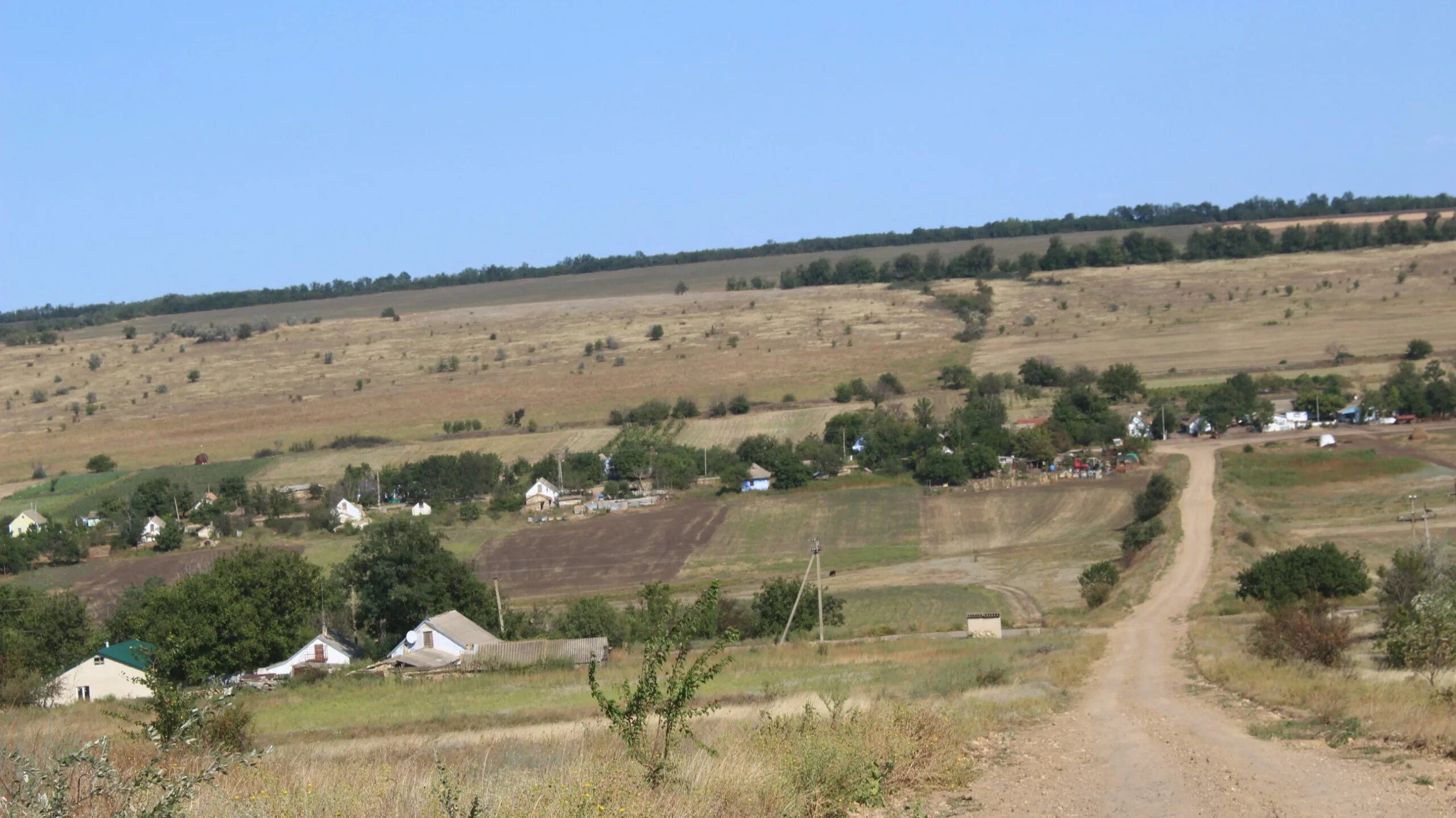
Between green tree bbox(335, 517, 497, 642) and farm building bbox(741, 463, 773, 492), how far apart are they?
86.5ft

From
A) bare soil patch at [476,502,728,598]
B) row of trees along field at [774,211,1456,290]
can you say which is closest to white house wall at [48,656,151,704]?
bare soil patch at [476,502,728,598]

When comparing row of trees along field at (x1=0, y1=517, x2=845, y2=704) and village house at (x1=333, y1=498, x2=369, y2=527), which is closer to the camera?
row of trees along field at (x1=0, y1=517, x2=845, y2=704)

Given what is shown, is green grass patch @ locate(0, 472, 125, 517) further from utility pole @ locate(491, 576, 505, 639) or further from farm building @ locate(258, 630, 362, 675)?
farm building @ locate(258, 630, 362, 675)

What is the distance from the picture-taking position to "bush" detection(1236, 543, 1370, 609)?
116 ft

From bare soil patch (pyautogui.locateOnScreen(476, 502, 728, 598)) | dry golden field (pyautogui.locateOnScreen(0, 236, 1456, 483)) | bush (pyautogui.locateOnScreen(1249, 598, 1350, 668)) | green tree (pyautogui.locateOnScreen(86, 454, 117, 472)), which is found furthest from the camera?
dry golden field (pyautogui.locateOnScreen(0, 236, 1456, 483))

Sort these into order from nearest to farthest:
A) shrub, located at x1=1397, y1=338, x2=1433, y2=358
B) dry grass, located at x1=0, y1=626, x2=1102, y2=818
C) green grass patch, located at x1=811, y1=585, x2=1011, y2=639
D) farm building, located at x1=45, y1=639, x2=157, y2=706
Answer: dry grass, located at x1=0, y1=626, x2=1102, y2=818 < farm building, located at x1=45, y1=639, x2=157, y2=706 < green grass patch, located at x1=811, y1=585, x2=1011, y2=639 < shrub, located at x1=1397, y1=338, x2=1433, y2=358

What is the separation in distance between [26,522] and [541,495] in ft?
86.0

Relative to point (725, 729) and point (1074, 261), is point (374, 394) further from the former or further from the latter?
point (725, 729)

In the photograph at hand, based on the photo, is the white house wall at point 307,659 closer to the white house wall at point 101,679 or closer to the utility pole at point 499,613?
the white house wall at point 101,679

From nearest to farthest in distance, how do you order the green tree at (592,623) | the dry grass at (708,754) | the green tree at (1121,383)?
the dry grass at (708,754)
the green tree at (592,623)
the green tree at (1121,383)

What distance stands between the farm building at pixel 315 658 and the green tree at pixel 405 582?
294 centimetres

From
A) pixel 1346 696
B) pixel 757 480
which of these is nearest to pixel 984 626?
pixel 1346 696

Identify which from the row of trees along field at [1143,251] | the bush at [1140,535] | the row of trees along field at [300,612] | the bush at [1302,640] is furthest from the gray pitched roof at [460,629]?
the row of trees along field at [1143,251]

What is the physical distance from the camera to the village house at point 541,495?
68.4 meters
